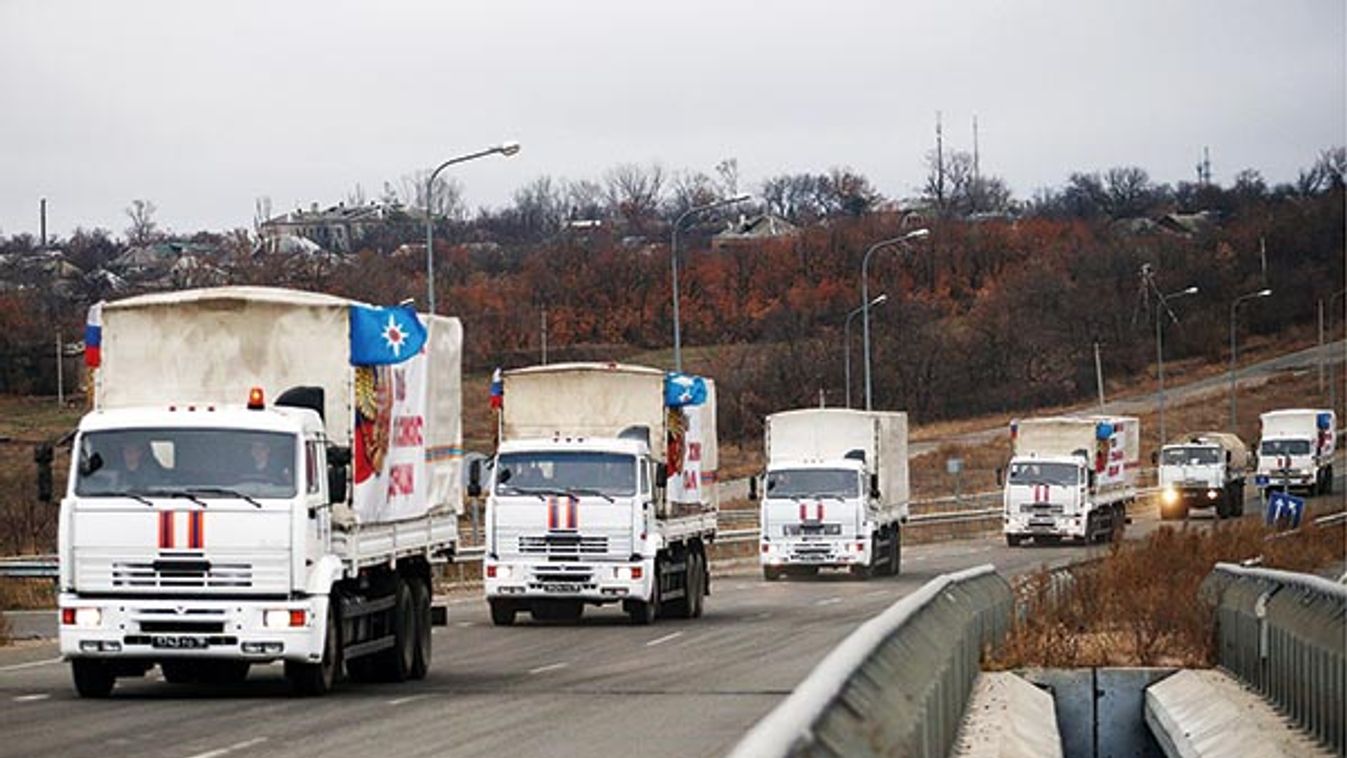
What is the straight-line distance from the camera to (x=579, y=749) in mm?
17297

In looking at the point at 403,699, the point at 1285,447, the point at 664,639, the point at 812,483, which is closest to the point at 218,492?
the point at 403,699

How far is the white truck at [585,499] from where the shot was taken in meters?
34.1

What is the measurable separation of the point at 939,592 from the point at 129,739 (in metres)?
5.70

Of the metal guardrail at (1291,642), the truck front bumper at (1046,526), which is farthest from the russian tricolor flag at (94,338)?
the truck front bumper at (1046,526)

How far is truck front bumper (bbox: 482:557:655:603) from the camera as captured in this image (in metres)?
34.1

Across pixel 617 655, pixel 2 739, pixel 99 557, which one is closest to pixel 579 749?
pixel 2 739

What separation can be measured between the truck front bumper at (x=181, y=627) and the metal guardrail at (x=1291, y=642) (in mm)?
7560

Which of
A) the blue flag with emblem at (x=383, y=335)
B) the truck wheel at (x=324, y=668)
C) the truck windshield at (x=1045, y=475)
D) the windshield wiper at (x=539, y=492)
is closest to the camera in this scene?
the truck wheel at (x=324, y=668)

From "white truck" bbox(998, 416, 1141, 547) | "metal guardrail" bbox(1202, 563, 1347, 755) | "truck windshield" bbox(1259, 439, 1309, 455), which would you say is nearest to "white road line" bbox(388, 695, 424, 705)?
"metal guardrail" bbox(1202, 563, 1347, 755)

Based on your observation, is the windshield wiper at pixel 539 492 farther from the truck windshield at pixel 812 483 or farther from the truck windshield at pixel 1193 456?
the truck windshield at pixel 1193 456

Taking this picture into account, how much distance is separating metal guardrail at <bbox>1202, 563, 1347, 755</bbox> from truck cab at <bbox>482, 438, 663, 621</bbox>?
1279 centimetres

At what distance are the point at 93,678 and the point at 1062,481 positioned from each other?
4623 centimetres

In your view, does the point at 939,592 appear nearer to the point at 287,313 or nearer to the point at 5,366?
the point at 287,313

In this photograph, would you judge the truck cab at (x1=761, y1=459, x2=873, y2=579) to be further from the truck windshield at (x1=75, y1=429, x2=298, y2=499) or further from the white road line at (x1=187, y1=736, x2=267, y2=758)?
the white road line at (x1=187, y1=736, x2=267, y2=758)
